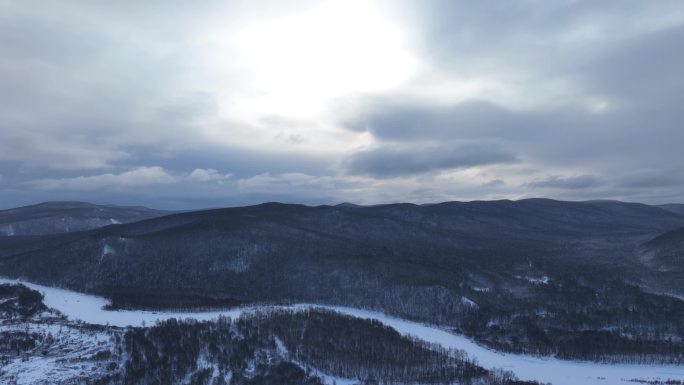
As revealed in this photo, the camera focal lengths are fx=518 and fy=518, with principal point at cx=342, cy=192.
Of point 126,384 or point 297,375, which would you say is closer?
point 126,384

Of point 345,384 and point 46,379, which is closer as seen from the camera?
point 46,379

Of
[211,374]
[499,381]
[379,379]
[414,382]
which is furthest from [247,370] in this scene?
[499,381]

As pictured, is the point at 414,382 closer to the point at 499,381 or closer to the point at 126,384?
the point at 499,381

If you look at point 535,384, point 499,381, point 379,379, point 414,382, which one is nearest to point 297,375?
point 379,379

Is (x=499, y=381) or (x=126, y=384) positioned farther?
(x=499, y=381)

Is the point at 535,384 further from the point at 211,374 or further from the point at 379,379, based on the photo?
the point at 211,374

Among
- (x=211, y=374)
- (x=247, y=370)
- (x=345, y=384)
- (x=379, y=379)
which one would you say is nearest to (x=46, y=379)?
(x=211, y=374)

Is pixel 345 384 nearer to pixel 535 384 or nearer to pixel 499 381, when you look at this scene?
pixel 499 381
